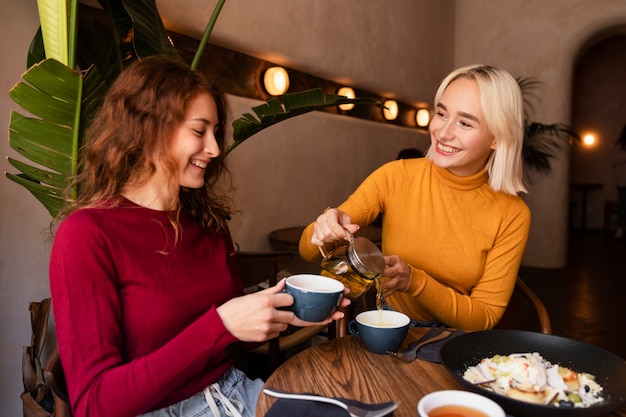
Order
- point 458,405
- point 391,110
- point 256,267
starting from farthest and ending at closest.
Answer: point 391,110 → point 256,267 → point 458,405

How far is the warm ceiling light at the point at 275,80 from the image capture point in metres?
3.22

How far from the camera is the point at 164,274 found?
1142 millimetres

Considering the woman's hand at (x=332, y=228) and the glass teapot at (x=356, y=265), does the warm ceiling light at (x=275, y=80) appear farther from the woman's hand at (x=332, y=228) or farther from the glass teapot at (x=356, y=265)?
the glass teapot at (x=356, y=265)

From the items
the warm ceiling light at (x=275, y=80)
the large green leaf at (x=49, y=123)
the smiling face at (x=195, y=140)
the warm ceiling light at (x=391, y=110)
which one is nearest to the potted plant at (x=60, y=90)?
the large green leaf at (x=49, y=123)

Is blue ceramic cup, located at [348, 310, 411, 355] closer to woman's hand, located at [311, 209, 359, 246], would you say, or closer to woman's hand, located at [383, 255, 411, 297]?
woman's hand, located at [383, 255, 411, 297]

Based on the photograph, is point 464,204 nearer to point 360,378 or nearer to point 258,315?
point 360,378

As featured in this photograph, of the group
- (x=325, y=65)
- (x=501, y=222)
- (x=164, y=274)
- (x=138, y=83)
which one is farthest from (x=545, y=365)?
(x=325, y=65)

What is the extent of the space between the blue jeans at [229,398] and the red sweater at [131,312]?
0.02 metres

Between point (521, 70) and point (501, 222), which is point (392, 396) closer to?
point (501, 222)

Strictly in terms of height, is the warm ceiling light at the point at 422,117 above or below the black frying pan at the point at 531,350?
above

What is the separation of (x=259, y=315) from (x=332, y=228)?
1.46 ft

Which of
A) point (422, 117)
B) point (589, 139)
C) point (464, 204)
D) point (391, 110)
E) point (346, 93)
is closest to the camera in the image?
point (464, 204)

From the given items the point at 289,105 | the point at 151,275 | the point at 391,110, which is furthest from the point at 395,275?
the point at 391,110

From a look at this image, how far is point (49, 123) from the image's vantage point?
4.08ft
